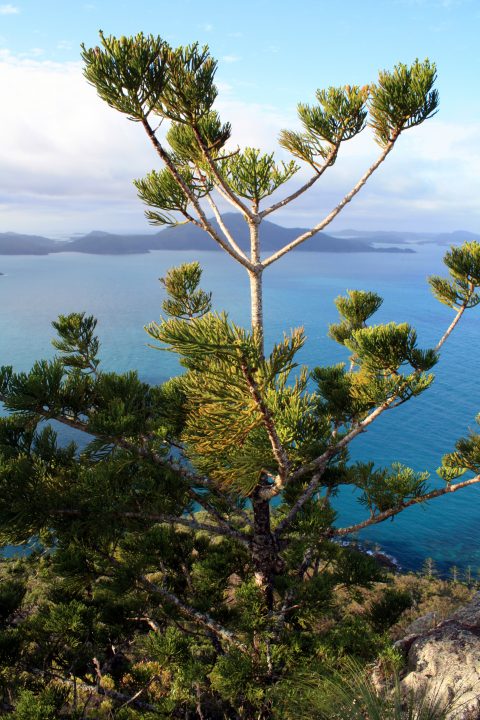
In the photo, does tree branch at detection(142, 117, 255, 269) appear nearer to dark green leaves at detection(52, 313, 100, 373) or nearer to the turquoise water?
dark green leaves at detection(52, 313, 100, 373)

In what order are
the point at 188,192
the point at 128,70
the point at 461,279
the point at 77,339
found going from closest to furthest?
the point at 128,70, the point at 188,192, the point at 461,279, the point at 77,339

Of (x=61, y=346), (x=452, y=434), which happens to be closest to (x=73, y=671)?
(x=61, y=346)

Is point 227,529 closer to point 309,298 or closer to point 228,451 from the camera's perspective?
point 228,451

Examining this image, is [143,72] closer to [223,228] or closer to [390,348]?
[223,228]

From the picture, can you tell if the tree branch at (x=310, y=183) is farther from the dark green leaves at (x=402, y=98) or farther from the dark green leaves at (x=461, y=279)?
the dark green leaves at (x=461, y=279)

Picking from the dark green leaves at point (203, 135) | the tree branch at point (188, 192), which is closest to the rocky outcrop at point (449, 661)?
the tree branch at point (188, 192)

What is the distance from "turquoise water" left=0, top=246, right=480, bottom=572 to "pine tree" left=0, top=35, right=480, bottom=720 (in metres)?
25.7

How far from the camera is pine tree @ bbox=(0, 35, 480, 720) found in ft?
12.9

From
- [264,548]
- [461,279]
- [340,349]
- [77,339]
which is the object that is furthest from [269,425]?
[340,349]

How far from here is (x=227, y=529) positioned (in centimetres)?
646

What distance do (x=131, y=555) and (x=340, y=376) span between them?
4.61 meters

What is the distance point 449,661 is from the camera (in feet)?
19.2

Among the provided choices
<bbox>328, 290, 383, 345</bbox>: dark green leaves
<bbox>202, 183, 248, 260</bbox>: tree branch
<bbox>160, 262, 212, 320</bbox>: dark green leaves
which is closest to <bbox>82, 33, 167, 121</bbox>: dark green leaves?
→ <bbox>202, 183, 248, 260</bbox>: tree branch

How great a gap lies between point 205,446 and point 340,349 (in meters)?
68.1
